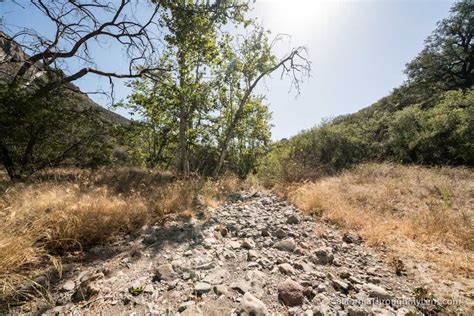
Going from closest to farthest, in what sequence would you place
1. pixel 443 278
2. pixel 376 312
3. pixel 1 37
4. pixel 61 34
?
pixel 376 312
pixel 443 278
pixel 1 37
pixel 61 34

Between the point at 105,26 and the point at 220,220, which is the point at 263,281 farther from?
the point at 105,26

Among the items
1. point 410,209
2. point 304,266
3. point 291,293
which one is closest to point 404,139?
point 410,209

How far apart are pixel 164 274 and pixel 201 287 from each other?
52 cm

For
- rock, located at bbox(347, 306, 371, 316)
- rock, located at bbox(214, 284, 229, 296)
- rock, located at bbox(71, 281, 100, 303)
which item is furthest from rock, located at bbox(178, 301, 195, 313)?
rock, located at bbox(347, 306, 371, 316)

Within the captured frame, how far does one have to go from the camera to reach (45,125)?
627 cm

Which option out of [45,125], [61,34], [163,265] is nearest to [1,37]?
[61,34]

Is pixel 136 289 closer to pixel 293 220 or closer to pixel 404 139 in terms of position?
pixel 293 220

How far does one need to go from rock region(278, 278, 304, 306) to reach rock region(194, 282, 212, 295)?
32.4 inches

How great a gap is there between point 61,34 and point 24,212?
20.1ft

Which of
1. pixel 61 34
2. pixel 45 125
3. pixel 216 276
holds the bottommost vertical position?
pixel 216 276

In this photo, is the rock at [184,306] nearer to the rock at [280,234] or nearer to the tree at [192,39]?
the rock at [280,234]

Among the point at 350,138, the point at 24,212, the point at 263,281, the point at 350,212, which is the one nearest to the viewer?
the point at 263,281

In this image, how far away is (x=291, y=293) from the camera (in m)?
2.18

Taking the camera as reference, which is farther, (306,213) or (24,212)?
(306,213)
